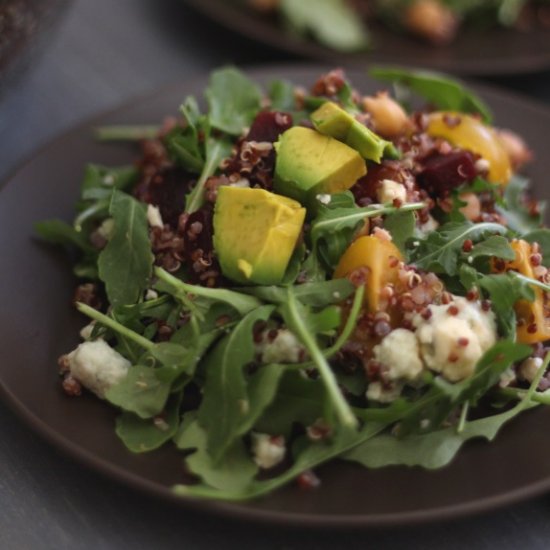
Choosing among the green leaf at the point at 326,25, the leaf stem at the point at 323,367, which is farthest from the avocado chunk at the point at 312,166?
the green leaf at the point at 326,25

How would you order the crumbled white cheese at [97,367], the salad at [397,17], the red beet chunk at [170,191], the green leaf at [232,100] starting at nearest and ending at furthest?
the crumbled white cheese at [97,367] < the red beet chunk at [170,191] < the green leaf at [232,100] < the salad at [397,17]

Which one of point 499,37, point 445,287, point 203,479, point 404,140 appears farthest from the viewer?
point 499,37

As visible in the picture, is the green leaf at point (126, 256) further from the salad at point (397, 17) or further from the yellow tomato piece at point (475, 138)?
the salad at point (397, 17)

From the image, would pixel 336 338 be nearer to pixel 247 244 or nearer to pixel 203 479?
pixel 247 244

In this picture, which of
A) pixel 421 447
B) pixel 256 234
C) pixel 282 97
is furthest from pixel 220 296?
pixel 282 97

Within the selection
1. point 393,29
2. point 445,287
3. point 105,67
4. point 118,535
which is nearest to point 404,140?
point 445,287

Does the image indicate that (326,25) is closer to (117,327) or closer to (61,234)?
(61,234)
